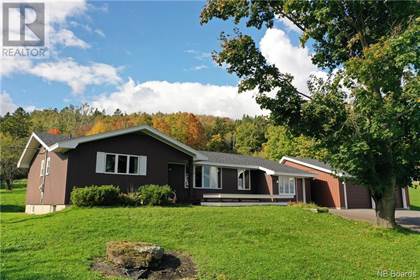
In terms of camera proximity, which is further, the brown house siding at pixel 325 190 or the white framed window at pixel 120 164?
the brown house siding at pixel 325 190

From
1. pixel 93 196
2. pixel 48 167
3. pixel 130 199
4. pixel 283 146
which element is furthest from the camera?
pixel 283 146

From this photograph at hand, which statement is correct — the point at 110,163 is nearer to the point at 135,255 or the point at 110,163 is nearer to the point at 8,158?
the point at 135,255

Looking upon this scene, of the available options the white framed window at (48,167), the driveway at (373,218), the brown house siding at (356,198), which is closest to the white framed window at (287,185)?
the brown house siding at (356,198)

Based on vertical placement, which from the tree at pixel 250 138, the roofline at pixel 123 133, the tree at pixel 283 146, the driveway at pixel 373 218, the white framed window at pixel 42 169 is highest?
the tree at pixel 250 138

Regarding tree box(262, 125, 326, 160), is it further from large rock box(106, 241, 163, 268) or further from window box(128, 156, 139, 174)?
large rock box(106, 241, 163, 268)

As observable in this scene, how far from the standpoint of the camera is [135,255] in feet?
30.1

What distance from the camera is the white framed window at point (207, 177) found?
2500cm

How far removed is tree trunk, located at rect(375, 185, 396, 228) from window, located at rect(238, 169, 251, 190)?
11965mm

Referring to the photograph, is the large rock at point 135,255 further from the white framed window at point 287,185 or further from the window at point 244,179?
the white framed window at point 287,185

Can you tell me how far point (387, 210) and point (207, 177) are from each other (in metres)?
12.1

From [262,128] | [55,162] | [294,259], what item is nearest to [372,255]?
[294,259]

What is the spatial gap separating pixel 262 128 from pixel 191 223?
62.6 meters

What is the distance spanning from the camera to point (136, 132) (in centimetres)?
2108

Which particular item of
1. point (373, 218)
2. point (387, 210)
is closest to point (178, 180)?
point (373, 218)
